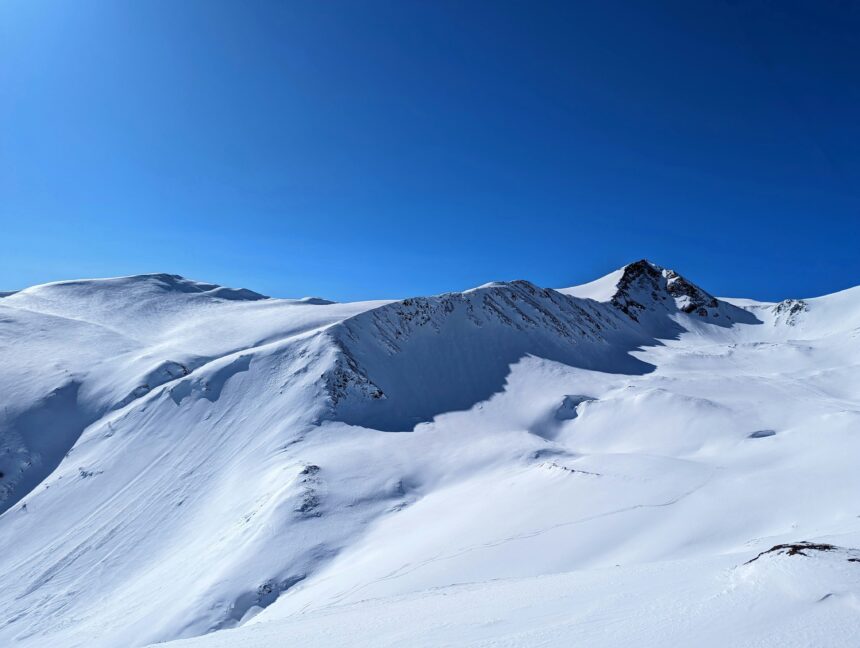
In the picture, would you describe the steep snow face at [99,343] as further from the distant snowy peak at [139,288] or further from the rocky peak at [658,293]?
the rocky peak at [658,293]

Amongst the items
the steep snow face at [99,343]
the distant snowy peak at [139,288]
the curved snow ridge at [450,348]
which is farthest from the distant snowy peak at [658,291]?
the distant snowy peak at [139,288]

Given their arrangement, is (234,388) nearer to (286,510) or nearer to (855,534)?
(286,510)

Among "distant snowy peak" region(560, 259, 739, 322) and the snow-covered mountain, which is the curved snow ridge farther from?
"distant snowy peak" region(560, 259, 739, 322)

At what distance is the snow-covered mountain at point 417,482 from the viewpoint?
827cm

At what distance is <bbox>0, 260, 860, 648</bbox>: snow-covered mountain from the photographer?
8266mm

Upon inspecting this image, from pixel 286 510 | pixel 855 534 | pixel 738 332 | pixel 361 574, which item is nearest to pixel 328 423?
pixel 286 510

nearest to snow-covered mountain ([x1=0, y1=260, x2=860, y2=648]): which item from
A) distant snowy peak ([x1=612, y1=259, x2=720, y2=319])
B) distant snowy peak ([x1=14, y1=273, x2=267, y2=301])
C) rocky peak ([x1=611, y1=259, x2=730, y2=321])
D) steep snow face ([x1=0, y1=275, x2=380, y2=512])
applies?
steep snow face ([x1=0, y1=275, x2=380, y2=512])

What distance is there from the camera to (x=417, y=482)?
30.2 metres

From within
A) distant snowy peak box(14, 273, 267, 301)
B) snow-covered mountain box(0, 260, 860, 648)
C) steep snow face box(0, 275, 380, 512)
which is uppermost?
distant snowy peak box(14, 273, 267, 301)

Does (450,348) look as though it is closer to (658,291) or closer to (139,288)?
(139,288)

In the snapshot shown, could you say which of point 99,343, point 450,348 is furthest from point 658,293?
point 99,343

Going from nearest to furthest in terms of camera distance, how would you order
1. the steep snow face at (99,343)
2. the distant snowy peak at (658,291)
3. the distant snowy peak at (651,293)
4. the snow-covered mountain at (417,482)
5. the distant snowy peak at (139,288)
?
the snow-covered mountain at (417,482), the steep snow face at (99,343), the distant snowy peak at (139,288), the distant snowy peak at (651,293), the distant snowy peak at (658,291)

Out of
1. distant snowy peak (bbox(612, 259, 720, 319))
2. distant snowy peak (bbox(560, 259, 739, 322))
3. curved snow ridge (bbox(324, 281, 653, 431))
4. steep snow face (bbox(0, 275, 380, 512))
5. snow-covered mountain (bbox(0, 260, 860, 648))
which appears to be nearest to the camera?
snow-covered mountain (bbox(0, 260, 860, 648))

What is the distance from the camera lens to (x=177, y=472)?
1302 inches
